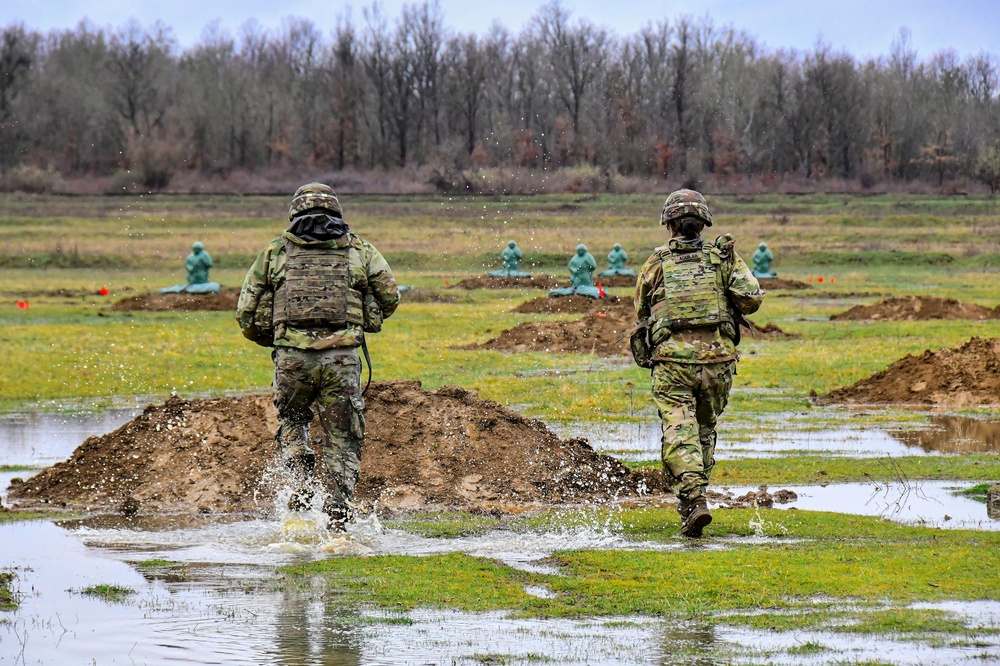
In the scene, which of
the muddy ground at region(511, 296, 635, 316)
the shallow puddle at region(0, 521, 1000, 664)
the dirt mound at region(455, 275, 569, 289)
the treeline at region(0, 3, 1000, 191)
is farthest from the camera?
the treeline at region(0, 3, 1000, 191)

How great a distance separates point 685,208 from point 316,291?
2.67 meters

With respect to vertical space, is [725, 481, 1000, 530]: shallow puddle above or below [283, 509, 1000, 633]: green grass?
below

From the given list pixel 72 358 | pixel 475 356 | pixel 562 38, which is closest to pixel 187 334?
pixel 72 358

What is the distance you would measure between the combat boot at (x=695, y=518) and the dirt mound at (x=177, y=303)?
28918mm

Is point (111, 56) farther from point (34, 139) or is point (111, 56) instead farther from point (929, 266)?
point (929, 266)

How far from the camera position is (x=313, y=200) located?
1069 cm

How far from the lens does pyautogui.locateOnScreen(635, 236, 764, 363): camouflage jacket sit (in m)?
10.9

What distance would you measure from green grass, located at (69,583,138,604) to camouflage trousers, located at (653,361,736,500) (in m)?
3.79

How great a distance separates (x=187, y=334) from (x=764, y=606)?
81.0 ft

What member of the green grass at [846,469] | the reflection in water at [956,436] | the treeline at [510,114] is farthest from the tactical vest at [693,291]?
the treeline at [510,114]

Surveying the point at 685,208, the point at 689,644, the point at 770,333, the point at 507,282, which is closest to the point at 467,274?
the point at 507,282

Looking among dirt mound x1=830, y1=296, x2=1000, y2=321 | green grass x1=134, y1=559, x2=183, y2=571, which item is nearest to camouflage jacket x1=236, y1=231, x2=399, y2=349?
green grass x1=134, y1=559, x2=183, y2=571

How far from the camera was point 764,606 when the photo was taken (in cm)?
836

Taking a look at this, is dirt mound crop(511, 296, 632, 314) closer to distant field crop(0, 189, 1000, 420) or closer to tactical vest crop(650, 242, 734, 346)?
distant field crop(0, 189, 1000, 420)
